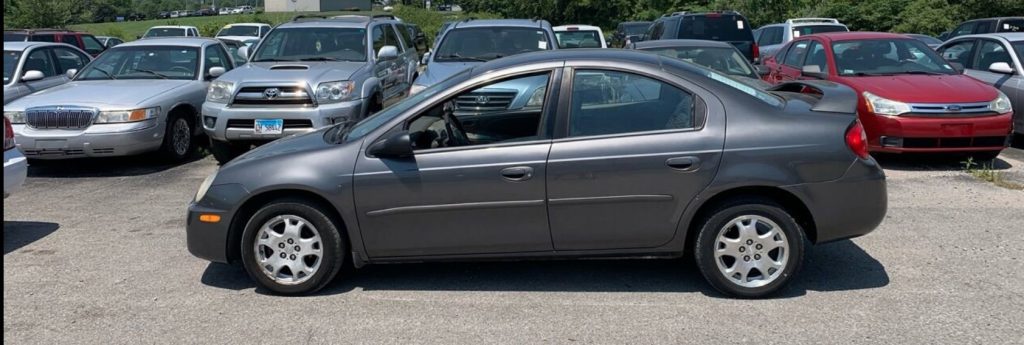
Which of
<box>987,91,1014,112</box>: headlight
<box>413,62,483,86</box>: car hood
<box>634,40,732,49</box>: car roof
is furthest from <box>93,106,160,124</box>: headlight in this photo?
<box>987,91,1014,112</box>: headlight

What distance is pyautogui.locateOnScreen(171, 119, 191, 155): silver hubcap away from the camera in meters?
10.7

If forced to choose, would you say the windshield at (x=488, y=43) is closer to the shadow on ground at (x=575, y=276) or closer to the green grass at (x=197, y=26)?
the shadow on ground at (x=575, y=276)

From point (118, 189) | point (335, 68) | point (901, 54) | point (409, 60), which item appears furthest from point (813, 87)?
point (409, 60)

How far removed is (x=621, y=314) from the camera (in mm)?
4988

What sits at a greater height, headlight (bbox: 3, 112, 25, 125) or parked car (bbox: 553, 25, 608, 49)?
parked car (bbox: 553, 25, 608, 49)

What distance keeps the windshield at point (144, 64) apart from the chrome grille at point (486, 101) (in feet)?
23.0

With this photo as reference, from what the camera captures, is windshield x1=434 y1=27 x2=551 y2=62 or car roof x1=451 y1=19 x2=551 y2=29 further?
car roof x1=451 y1=19 x2=551 y2=29

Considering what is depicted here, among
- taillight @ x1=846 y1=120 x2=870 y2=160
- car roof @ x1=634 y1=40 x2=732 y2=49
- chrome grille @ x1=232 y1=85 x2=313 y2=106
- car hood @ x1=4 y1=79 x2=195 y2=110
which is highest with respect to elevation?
taillight @ x1=846 y1=120 x2=870 y2=160

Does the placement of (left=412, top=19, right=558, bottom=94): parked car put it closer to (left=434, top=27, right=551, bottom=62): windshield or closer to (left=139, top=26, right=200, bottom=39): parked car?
(left=434, top=27, right=551, bottom=62): windshield

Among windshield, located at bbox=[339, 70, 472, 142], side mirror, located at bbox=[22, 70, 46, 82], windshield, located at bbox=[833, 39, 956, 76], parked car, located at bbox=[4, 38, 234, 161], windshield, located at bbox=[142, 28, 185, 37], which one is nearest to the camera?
windshield, located at bbox=[339, 70, 472, 142]

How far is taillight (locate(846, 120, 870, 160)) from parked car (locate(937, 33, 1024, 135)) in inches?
257

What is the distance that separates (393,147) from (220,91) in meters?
5.73

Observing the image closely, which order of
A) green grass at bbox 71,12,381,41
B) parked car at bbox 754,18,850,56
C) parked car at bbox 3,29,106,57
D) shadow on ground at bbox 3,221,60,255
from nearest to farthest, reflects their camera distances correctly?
1. shadow on ground at bbox 3,221,60,255
2. parked car at bbox 3,29,106,57
3. parked car at bbox 754,18,850,56
4. green grass at bbox 71,12,381,41

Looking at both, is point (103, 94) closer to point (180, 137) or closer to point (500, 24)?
point (180, 137)
